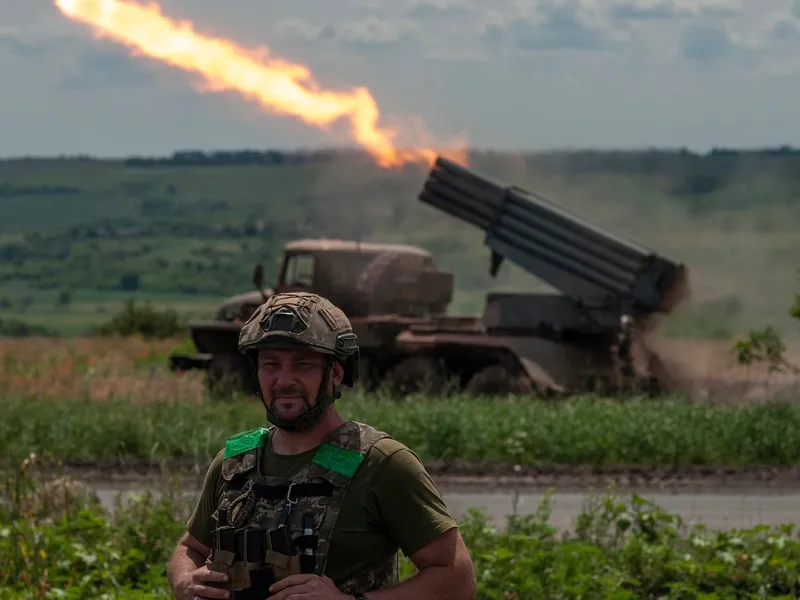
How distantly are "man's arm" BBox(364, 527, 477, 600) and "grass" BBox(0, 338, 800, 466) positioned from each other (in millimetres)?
11505

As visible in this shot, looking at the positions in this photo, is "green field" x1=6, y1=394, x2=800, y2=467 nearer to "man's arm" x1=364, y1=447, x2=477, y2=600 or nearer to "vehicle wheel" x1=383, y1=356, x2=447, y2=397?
"vehicle wheel" x1=383, y1=356, x2=447, y2=397

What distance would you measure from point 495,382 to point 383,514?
1841 centimetres

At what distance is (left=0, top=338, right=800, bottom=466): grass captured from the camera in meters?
17.6

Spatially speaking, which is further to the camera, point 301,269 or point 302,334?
point 301,269

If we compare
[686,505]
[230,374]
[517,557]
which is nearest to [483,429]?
[686,505]

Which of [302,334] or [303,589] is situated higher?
[302,334]

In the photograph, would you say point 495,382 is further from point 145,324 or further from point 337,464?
point 145,324

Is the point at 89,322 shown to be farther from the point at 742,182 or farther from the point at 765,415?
the point at 765,415

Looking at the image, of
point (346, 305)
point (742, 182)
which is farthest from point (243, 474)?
point (742, 182)

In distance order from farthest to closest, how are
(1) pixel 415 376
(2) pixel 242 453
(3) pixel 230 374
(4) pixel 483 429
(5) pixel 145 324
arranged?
(5) pixel 145 324 < (3) pixel 230 374 < (1) pixel 415 376 < (4) pixel 483 429 < (2) pixel 242 453

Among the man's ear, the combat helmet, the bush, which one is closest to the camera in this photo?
the combat helmet

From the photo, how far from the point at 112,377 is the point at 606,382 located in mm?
11039

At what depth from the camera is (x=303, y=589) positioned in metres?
4.70

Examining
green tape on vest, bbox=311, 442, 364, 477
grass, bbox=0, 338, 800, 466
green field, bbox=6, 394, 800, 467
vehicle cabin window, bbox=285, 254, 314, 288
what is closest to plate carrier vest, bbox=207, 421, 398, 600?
green tape on vest, bbox=311, 442, 364, 477
